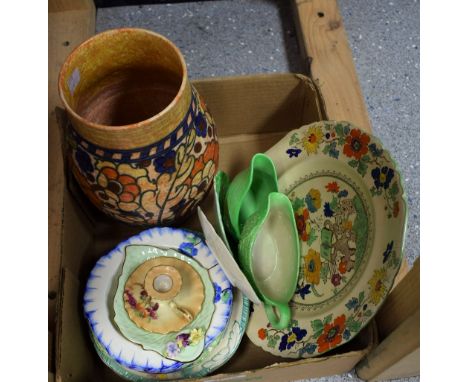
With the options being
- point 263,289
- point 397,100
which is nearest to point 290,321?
point 263,289

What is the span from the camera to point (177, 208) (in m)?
0.48

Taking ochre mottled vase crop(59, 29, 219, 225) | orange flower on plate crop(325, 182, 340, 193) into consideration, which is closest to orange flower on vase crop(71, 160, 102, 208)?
ochre mottled vase crop(59, 29, 219, 225)

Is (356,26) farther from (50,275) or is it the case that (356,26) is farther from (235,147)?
(50,275)

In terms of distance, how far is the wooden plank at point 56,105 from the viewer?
1.75ft

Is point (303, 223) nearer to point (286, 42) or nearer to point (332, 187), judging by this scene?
point (332, 187)

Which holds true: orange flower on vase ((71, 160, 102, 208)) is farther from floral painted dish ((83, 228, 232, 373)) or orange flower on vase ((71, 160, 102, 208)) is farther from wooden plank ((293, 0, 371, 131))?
wooden plank ((293, 0, 371, 131))

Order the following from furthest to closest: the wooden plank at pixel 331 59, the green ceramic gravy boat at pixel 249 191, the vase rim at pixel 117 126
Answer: the wooden plank at pixel 331 59 < the green ceramic gravy boat at pixel 249 191 < the vase rim at pixel 117 126

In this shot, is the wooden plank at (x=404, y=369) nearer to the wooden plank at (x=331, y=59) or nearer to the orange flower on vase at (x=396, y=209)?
the orange flower on vase at (x=396, y=209)

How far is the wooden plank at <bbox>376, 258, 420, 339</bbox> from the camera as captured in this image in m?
0.41

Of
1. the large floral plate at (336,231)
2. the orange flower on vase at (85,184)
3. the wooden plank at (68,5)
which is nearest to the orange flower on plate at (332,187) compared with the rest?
the large floral plate at (336,231)

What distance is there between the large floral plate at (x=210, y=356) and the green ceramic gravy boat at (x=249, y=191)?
0.07m

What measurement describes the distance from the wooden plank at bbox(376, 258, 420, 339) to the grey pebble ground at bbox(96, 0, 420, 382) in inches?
11.0

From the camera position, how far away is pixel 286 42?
0.77m

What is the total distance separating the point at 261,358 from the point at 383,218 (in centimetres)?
19
